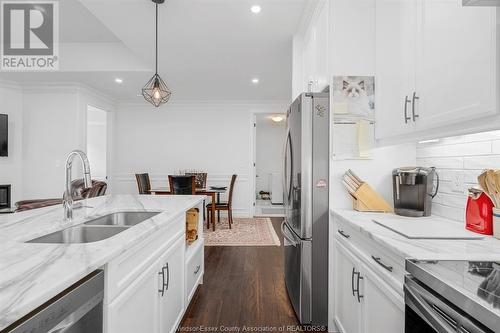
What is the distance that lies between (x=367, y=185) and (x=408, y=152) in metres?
0.42

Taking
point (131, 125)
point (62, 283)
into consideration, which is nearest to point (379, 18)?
point (62, 283)

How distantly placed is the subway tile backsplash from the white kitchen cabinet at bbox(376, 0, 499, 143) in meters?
0.31

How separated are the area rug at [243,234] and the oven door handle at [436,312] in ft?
10.6

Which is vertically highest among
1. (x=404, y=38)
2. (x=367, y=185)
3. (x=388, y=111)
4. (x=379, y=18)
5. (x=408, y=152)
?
(x=379, y=18)

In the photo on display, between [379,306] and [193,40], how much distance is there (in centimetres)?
322

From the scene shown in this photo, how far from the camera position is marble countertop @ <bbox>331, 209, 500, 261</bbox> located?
0.98m

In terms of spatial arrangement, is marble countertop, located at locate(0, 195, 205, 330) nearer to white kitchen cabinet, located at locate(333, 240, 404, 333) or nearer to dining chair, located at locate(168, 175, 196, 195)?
white kitchen cabinet, located at locate(333, 240, 404, 333)

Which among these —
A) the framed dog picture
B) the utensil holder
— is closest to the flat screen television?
the framed dog picture

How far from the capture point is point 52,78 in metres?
4.70

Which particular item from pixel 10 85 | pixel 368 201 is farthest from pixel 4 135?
pixel 368 201

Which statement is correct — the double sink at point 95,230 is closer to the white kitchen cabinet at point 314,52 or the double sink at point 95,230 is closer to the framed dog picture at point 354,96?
the framed dog picture at point 354,96

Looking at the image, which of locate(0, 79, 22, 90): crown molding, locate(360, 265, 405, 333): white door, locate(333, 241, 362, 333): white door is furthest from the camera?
locate(0, 79, 22, 90): crown molding

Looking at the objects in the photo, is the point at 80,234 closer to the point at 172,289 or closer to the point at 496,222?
the point at 172,289

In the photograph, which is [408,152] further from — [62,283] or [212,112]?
[212,112]
